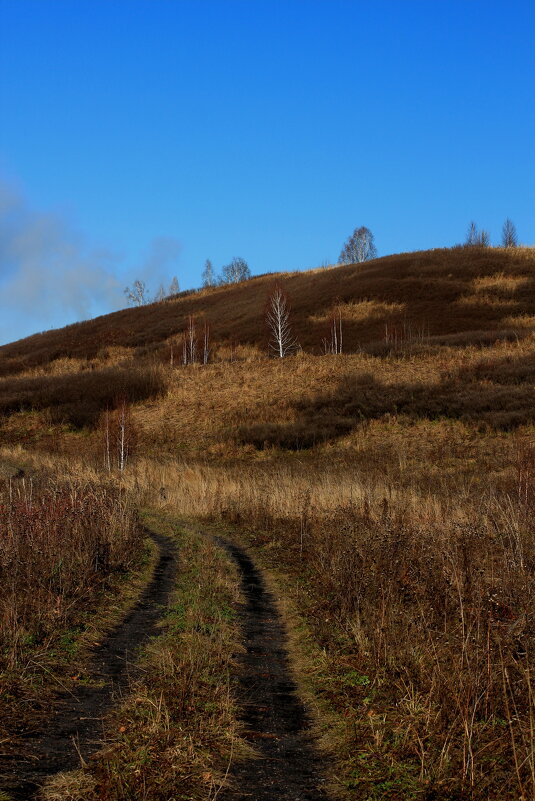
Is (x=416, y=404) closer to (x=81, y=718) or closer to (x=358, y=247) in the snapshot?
(x=81, y=718)

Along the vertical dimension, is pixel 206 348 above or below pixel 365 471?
above

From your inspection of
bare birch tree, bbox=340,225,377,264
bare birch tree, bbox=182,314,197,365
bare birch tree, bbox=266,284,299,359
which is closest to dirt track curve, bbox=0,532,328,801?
bare birch tree, bbox=266,284,299,359

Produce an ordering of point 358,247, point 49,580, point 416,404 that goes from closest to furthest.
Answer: point 49,580 < point 416,404 < point 358,247

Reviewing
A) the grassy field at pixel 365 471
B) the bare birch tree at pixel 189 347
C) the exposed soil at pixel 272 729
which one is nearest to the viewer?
the exposed soil at pixel 272 729

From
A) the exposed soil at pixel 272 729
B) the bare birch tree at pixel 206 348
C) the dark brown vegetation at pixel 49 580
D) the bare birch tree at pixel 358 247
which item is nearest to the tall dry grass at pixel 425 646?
the exposed soil at pixel 272 729

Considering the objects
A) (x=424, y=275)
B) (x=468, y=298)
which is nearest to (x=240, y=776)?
(x=468, y=298)

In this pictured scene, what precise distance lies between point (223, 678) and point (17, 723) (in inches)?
70.9

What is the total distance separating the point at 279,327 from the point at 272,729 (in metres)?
54.7

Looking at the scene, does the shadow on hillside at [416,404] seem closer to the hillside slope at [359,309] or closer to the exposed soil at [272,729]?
the hillside slope at [359,309]

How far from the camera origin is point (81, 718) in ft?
16.2

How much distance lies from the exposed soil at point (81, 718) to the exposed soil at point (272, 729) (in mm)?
1057

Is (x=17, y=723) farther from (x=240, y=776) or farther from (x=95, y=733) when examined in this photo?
(x=240, y=776)

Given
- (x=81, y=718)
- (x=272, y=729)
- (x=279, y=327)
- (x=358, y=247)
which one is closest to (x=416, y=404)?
(x=279, y=327)

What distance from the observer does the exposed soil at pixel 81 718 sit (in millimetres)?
4027
